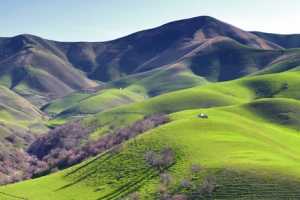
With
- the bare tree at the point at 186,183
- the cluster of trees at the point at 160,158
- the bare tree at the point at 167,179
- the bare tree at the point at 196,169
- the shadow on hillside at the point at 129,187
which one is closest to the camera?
the bare tree at the point at 186,183

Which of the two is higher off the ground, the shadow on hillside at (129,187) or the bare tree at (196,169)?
the bare tree at (196,169)

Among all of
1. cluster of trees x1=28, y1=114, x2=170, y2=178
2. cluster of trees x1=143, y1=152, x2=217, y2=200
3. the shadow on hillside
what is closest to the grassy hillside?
the shadow on hillside

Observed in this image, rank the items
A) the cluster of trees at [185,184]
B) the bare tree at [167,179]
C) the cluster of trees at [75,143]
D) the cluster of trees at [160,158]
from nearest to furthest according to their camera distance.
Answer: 1. the cluster of trees at [185,184]
2. the bare tree at [167,179]
3. the cluster of trees at [160,158]
4. the cluster of trees at [75,143]

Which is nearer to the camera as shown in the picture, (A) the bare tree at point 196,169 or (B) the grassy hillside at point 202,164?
(B) the grassy hillside at point 202,164

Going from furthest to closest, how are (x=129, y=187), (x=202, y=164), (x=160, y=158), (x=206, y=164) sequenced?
(x=160, y=158), (x=202, y=164), (x=206, y=164), (x=129, y=187)

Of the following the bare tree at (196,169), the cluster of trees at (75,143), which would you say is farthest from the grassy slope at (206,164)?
the cluster of trees at (75,143)

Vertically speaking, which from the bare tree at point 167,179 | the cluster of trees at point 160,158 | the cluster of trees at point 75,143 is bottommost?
the cluster of trees at point 75,143

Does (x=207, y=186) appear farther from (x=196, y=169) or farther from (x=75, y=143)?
(x=75, y=143)

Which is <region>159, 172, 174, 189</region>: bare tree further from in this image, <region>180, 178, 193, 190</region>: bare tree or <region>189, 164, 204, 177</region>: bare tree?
<region>189, 164, 204, 177</region>: bare tree

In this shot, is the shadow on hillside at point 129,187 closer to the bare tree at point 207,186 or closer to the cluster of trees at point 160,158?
the cluster of trees at point 160,158

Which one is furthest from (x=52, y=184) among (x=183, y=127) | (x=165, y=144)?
(x=183, y=127)

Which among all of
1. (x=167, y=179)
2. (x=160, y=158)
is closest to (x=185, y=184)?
(x=167, y=179)
